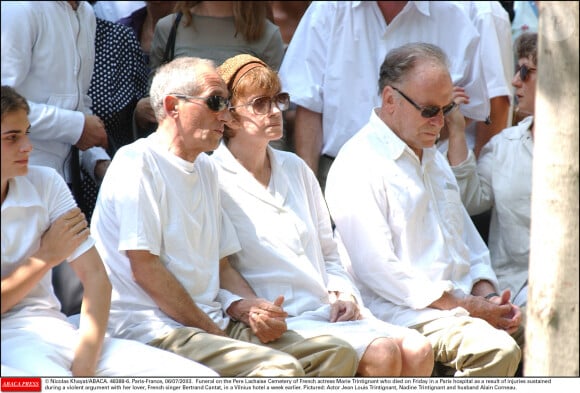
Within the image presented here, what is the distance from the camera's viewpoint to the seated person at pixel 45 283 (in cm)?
371

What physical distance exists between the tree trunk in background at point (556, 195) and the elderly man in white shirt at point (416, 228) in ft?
4.07

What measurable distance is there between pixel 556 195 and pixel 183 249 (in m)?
1.61

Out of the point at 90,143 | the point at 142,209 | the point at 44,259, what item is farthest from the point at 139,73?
the point at 44,259

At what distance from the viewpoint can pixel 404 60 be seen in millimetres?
4996

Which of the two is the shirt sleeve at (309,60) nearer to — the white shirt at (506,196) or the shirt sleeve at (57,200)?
the white shirt at (506,196)

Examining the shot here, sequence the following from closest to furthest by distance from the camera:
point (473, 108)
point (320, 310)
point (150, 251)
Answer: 1. point (150, 251)
2. point (320, 310)
3. point (473, 108)

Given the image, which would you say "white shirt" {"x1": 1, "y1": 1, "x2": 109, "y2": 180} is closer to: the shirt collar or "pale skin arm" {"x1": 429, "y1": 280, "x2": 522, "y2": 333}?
the shirt collar

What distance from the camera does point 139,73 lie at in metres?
5.39

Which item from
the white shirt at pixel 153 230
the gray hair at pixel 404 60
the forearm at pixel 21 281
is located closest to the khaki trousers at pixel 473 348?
the white shirt at pixel 153 230

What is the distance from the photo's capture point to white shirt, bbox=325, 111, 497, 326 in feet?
15.5

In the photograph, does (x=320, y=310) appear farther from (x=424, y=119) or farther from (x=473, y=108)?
(x=473, y=108)

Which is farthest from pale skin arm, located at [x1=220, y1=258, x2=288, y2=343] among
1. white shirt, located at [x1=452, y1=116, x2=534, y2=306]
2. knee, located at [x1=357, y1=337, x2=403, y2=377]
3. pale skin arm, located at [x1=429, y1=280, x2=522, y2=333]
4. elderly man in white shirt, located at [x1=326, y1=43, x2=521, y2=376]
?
white shirt, located at [x1=452, y1=116, x2=534, y2=306]

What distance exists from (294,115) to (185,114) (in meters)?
1.33

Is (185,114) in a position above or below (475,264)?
above
